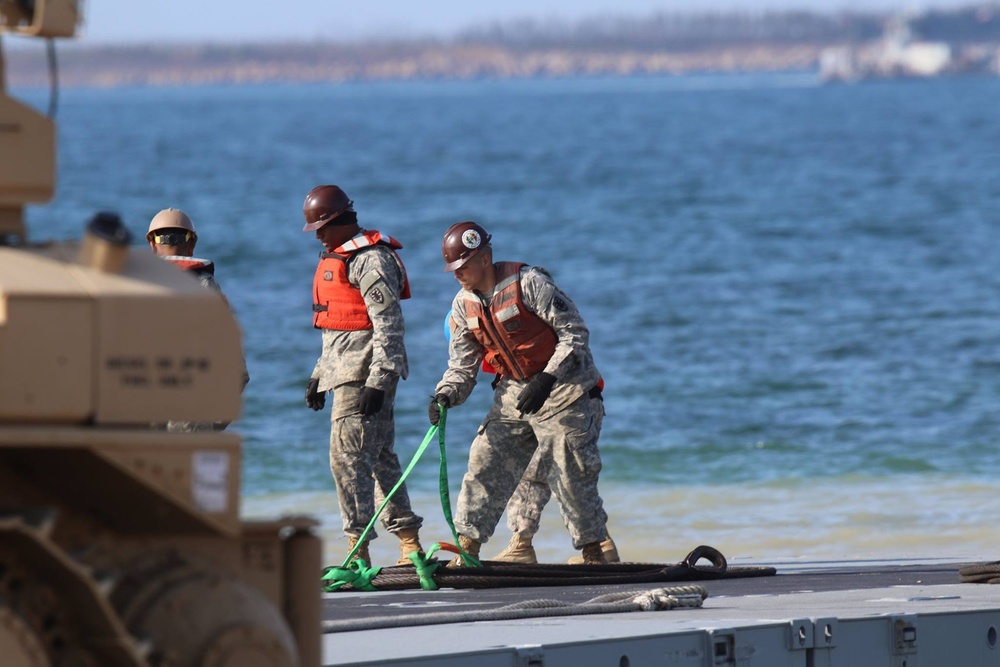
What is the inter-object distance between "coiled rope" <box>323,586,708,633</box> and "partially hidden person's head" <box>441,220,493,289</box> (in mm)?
1952

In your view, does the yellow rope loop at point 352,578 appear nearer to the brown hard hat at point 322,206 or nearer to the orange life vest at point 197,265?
the orange life vest at point 197,265

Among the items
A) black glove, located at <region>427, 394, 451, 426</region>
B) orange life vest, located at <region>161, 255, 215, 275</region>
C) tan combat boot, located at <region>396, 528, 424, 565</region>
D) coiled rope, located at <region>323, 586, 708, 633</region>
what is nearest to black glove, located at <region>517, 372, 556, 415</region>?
black glove, located at <region>427, 394, 451, 426</region>

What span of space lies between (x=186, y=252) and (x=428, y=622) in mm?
3018

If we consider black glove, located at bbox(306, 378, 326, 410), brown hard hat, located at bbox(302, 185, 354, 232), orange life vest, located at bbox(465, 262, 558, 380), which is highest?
brown hard hat, located at bbox(302, 185, 354, 232)

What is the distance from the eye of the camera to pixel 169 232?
30.0ft

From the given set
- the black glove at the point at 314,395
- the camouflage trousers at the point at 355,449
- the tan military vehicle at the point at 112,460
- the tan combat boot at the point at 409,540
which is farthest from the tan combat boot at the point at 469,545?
the tan military vehicle at the point at 112,460

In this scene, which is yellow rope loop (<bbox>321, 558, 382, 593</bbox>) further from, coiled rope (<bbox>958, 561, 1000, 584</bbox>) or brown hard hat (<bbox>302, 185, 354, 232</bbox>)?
coiled rope (<bbox>958, 561, 1000, 584</bbox>)

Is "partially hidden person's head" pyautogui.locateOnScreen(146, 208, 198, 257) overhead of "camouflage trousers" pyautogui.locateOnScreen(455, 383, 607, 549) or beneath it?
overhead

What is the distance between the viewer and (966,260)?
110 feet

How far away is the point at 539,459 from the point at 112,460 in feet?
18.1

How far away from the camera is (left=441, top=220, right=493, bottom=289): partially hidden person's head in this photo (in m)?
9.06

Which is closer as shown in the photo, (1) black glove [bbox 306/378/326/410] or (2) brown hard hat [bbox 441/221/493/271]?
(2) brown hard hat [bbox 441/221/493/271]

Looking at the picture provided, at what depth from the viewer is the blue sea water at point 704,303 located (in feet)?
50.7

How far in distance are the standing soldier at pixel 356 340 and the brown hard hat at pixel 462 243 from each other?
0.99 ft
